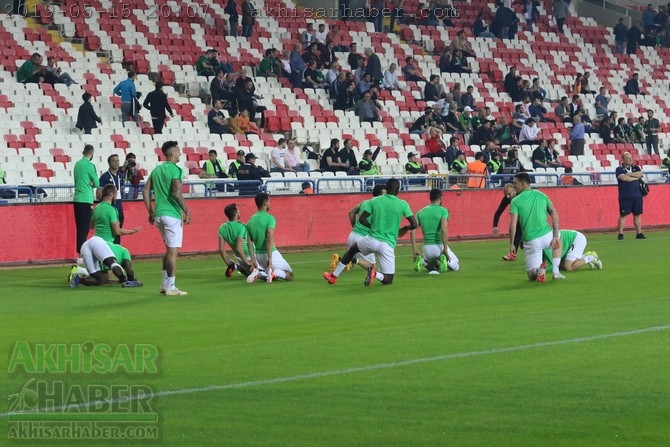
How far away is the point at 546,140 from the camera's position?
133ft

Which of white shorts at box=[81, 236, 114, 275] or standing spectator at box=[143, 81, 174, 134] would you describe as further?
standing spectator at box=[143, 81, 174, 134]

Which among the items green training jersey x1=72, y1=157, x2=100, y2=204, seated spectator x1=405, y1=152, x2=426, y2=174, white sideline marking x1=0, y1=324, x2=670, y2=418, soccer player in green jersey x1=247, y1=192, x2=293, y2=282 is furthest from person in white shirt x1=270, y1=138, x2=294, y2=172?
white sideline marking x1=0, y1=324, x2=670, y2=418

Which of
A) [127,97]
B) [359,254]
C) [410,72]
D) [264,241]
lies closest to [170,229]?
[264,241]

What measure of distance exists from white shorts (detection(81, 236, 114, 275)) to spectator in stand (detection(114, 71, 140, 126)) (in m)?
13.6

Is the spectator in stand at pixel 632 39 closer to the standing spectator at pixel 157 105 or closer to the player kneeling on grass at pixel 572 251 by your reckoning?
the standing spectator at pixel 157 105

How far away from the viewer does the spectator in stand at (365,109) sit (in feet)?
126

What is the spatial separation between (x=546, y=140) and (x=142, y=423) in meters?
32.9

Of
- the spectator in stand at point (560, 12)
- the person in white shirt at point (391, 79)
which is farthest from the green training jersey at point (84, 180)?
the spectator in stand at point (560, 12)

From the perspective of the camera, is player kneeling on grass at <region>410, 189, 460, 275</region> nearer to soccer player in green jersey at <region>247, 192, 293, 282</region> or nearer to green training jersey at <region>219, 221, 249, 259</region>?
soccer player in green jersey at <region>247, 192, 293, 282</region>

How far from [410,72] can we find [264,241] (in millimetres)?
23084

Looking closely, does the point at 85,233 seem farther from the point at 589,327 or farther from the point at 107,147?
the point at 589,327

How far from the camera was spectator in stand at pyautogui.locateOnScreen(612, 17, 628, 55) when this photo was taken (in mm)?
52072

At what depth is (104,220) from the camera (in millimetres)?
19375

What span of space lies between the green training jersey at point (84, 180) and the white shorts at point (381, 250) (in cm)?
583
